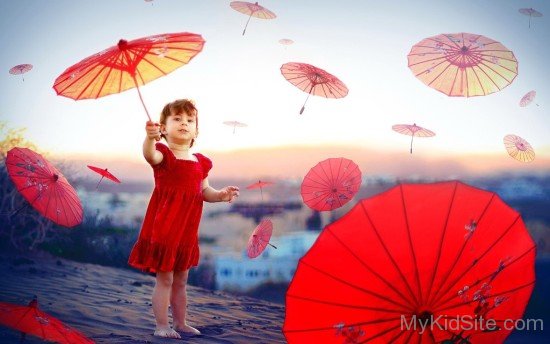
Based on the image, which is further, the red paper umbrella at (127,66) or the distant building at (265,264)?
the distant building at (265,264)

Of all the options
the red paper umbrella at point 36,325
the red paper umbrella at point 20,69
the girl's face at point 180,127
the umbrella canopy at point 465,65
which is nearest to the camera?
the red paper umbrella at point 36,325

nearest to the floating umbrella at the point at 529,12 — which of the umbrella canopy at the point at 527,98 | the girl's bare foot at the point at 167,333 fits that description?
the umbrella canopy at the point at 527,98

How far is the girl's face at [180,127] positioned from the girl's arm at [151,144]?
176mm

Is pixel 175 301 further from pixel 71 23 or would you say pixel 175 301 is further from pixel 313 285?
pixel 71 23

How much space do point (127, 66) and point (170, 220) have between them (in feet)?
2.61

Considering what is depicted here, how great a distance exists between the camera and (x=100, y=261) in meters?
4.88

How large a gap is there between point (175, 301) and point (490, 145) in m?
2.76

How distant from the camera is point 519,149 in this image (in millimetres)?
4223

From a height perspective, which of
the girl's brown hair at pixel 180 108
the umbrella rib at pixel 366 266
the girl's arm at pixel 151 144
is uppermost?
the girl's brown hair at pixel 180 108

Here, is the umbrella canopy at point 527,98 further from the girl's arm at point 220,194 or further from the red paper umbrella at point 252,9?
the girl's arm at point 220,194

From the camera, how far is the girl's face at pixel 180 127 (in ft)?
9.97

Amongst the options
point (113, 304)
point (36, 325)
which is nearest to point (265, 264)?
point (113, 304)

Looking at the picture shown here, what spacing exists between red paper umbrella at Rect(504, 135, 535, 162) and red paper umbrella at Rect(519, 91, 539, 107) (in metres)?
0.29

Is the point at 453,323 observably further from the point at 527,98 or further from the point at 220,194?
the point at 527,98
